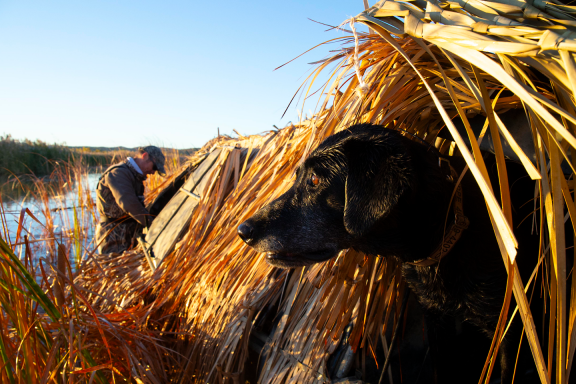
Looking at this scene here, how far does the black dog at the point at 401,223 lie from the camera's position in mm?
1563

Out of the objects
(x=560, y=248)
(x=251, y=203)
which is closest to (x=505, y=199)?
(x=560, y=248)

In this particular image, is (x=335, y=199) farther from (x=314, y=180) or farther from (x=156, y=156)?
(x=156, y=156)

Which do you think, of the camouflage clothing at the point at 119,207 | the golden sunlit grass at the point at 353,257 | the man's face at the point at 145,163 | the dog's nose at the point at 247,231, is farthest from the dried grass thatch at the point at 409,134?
the man's face at the point at 145,163

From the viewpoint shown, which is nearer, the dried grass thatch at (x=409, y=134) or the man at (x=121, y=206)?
the dried grass thatch at (x=409, y=134)

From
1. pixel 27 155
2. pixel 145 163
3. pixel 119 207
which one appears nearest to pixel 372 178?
pixel 119 207

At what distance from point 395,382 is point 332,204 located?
4.13 ft

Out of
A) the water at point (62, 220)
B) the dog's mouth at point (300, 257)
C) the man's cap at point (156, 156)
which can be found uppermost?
the man's cap at point (156, 156)

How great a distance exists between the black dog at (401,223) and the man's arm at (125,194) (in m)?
4.24

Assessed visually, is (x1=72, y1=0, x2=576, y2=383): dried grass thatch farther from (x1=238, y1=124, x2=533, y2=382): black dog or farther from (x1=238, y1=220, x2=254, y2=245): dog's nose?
(x1=238, y1=220, x2=254, y2=245): dog's nose

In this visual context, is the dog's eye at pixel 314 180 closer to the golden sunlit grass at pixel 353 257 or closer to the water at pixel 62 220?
the golden sunlit grass at pixel 353 257

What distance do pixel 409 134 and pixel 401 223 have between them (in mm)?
573

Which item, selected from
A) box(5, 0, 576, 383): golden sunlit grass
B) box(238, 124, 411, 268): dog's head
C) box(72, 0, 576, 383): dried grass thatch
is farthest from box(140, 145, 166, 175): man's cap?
box(238, 124, 411, 268): dog's head

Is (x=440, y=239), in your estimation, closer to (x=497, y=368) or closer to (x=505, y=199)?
(x=505, y=199)

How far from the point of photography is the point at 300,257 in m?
1.82
